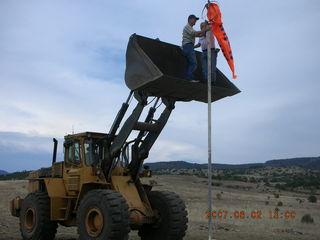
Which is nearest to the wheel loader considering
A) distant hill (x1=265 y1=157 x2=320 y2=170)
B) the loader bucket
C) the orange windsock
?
the loader bucket

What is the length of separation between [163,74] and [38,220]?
5675mm

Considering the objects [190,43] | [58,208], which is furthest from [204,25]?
[58,208]

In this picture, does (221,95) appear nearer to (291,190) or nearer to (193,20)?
(193,20)

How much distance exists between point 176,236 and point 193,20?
5425mm

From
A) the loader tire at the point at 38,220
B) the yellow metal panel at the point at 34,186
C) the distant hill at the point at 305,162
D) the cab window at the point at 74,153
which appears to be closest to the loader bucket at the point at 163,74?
the cab window at the point at 74,153

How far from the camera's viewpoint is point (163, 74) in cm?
867

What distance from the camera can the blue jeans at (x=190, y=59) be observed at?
9633 millimetres

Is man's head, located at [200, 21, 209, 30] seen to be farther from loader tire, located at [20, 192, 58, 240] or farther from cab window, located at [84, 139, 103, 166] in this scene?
loader tire, located at [20, 192, 58, 240]

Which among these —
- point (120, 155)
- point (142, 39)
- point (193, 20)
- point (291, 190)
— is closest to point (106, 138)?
point (120, 155)

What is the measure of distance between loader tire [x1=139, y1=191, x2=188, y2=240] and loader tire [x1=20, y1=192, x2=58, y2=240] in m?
2.68

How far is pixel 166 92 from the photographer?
383 inches

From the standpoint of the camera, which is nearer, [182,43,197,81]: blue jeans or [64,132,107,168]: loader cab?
[182,43,197,81]: blue jeans

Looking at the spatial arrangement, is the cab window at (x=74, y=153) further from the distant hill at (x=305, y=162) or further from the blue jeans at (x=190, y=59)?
the distant hill at (x=305, y=162)

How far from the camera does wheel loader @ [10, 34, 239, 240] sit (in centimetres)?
917
